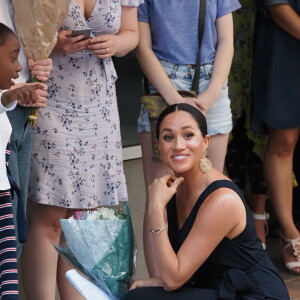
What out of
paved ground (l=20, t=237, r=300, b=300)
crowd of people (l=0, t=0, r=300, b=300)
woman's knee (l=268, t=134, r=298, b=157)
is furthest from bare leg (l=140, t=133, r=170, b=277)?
woman's knee (l=268, t=134, r=298, b=157)

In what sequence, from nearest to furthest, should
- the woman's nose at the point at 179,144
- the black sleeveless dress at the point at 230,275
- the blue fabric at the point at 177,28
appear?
the black sleeveless dress at the point at 230,275 < the woman's nose at the point at 179,144 < the blue fabric at the point at 177,28

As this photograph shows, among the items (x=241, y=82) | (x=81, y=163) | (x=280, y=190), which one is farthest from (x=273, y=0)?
(x=81, y=163)

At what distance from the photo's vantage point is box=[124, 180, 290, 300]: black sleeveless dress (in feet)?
13.3

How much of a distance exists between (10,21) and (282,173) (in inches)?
92.8

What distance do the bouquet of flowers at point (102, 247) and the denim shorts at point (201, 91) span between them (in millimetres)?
1107

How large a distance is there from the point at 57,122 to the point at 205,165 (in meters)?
0.80

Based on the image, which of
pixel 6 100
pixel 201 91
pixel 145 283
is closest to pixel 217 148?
pixel 201 91

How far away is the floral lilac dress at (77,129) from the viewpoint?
4.59 metres

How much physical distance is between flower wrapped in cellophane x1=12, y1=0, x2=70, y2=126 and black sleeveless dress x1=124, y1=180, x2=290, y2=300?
886 millimetres

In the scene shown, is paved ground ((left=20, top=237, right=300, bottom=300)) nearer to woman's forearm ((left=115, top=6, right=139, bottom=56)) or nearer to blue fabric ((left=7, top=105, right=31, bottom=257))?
blue fabric ((left=7, top=105, right=31, bottom=257))

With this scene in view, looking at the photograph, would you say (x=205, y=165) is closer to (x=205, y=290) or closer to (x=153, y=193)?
Answer: (x=153, y=193)

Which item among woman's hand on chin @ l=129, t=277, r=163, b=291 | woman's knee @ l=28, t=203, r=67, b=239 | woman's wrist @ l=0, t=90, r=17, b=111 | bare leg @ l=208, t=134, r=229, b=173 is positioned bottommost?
woman's hand on chin @ l=129, t=277, r=163, b=291

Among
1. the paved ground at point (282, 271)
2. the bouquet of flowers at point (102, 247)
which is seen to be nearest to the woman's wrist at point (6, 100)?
the bouquet of flowers at point (102, 247)

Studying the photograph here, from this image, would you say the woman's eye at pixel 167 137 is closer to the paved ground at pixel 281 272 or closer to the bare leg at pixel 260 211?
the paved ground at pixel 281 272
